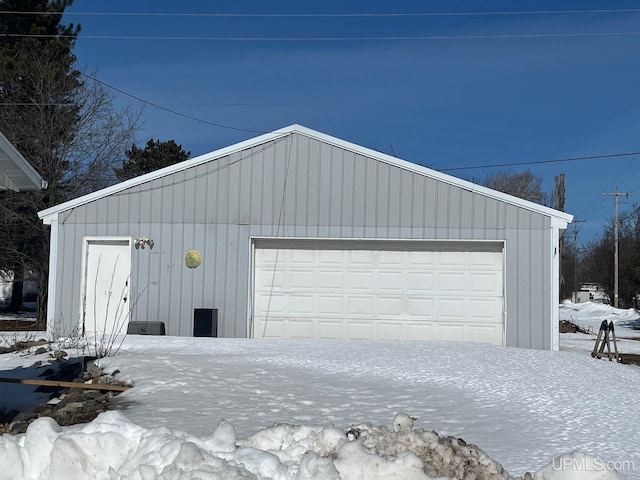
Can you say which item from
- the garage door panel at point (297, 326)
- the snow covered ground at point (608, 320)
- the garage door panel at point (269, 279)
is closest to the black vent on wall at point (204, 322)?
the garage door panel at point (269, 279)

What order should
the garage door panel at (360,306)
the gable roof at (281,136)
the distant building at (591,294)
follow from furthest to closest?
the distant building at (591,294) < the garage door panel at (360,306) < the gable roof at (281,136)

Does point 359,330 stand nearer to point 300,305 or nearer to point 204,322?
point 300,305

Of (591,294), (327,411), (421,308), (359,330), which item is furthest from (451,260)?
(591,294)

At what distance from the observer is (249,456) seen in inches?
159

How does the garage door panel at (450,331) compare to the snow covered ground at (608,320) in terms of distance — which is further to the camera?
the snow covered ground at (608,320)

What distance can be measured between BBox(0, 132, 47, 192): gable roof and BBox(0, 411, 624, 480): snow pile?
5107 millimetres

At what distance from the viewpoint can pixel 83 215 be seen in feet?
49.5

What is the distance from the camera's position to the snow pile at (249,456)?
3904 millimetres

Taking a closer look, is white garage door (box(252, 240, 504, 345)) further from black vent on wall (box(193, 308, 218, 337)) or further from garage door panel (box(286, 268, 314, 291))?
black vent on wall (box(193, 308, 218, 337))

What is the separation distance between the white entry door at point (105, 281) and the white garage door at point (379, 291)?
8.61 ft

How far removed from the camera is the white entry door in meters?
15.0

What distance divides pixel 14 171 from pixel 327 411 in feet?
16.6

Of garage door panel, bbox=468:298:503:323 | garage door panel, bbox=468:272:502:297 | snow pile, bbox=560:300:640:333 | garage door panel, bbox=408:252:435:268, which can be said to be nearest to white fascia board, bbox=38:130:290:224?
garage door panel, bbox=408:252:435:268

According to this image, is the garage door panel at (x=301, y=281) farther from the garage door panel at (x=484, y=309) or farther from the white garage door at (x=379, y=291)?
the garage door panel at (x=484, y=309)
